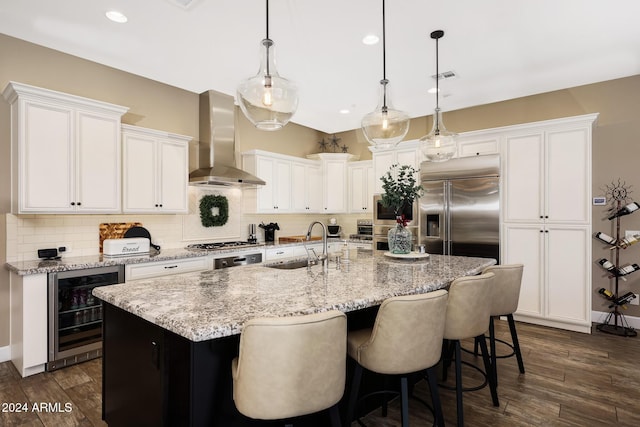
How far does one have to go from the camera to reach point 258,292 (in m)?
1.94

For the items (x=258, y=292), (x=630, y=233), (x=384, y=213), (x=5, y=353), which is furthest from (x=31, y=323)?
(x=630, y=233)

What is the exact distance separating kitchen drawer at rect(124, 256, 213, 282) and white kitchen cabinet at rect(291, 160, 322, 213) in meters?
2.10

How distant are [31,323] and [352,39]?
3802mm

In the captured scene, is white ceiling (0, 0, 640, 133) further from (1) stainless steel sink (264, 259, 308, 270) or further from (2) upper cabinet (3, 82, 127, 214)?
(1) stainless steel sink (264, 259, 308, 270)

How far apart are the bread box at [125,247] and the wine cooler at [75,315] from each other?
24cm

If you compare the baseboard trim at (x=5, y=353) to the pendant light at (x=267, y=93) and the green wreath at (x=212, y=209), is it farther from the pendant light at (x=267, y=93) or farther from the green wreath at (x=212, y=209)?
the pendant light at (x=267, y=93)

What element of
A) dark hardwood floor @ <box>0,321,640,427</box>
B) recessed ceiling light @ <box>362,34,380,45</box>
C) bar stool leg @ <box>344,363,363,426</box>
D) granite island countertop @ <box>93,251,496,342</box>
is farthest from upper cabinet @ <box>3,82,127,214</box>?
bar stool leg @ <box>344,363,363,426</box>

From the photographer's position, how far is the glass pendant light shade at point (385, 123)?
9.11 ft

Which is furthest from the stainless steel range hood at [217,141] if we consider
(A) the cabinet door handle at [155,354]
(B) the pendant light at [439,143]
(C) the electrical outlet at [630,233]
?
(C) the electrical outlet at [630,233]

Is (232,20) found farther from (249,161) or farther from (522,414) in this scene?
(522,414)

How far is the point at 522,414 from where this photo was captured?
2.39 meters

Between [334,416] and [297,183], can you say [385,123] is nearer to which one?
[334,416]

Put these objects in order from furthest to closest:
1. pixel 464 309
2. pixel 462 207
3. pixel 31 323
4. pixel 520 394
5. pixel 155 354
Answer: pixel 462 207 → pixel 31 323 → pixel 520 394 → pixel 464 309 → pixel 155 354

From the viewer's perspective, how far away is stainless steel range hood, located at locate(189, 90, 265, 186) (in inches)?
183
